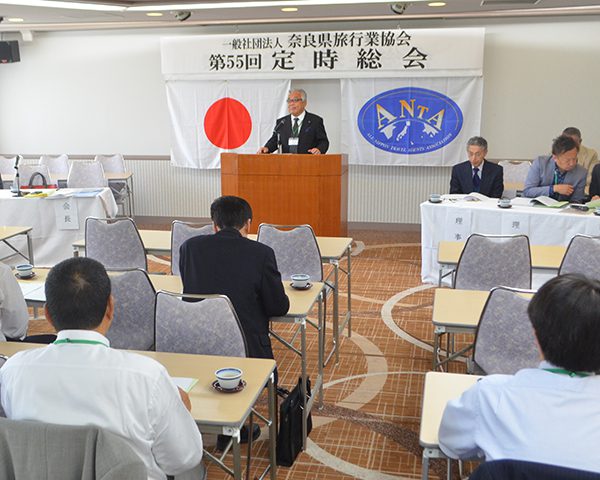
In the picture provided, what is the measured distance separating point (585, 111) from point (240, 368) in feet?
23.8

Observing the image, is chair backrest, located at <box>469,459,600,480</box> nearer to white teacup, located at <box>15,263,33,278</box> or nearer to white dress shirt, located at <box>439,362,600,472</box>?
white dress shirt, located at <box>439,362,600,472</box>

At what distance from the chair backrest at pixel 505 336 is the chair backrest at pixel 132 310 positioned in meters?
1.75

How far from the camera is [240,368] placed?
2.72 meters

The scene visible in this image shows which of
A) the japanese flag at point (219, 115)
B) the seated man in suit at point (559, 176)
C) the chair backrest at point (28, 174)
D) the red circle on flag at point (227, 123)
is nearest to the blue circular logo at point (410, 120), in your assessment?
the japanese flag at point (219, 115)

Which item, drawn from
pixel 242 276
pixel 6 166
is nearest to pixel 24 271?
pixel 242 276

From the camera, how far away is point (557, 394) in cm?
168

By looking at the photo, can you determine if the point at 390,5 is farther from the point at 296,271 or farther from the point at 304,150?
the point at 296,271

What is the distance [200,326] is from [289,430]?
818 millimetres

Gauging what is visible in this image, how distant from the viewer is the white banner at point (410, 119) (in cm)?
843

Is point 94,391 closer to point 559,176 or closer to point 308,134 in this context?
point 559,176

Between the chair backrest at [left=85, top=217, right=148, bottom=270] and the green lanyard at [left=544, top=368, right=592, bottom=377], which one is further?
the chair backrest at [left=85, top=217, right=148, bottom=270]

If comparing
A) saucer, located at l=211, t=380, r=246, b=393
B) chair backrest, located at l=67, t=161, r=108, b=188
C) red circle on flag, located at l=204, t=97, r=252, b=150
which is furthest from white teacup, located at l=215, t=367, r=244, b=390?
red circle on flag, located at l=204, t=97, r=252, b=150

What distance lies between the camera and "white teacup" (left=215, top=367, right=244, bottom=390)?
8.13ft

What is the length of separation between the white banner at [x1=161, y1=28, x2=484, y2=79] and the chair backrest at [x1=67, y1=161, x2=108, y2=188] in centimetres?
173
